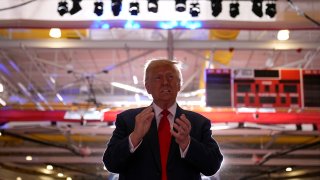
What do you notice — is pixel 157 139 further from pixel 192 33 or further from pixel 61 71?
pixel 61 71

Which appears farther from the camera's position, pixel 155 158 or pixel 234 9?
pixel 234 9

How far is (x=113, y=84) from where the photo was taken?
9.07 metres

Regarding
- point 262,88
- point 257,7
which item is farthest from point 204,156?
point 262,88

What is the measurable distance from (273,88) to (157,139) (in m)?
5.46

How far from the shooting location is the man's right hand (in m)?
1.51

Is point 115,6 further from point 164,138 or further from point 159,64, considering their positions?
point 164,138

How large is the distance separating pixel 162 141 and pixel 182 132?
0.15 metres

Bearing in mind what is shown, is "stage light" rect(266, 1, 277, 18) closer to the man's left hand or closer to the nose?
the nose

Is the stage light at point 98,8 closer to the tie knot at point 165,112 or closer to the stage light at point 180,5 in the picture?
the stage light at point 180,5

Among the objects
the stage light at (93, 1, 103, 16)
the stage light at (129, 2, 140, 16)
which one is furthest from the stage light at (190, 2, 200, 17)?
the stage light at (93, 1, 103, 16)

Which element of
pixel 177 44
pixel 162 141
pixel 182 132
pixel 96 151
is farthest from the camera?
pixel 96 151

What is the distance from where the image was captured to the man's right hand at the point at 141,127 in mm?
1513

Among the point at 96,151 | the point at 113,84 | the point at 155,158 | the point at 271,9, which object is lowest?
the point at 96,151

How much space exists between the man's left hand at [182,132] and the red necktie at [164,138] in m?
0.10
